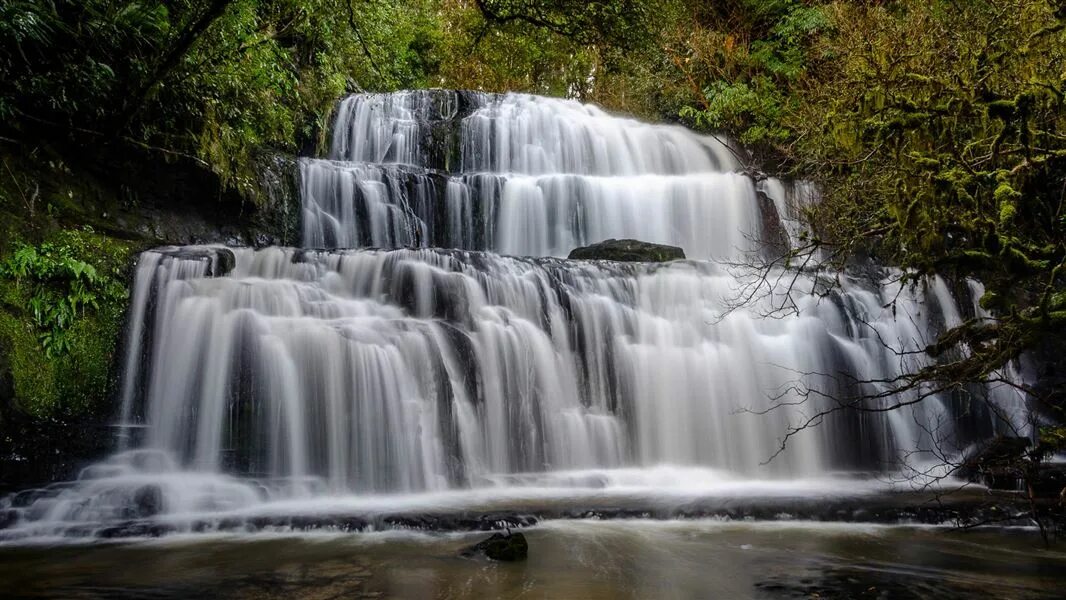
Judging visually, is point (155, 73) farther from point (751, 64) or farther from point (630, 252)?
point (751, 64)

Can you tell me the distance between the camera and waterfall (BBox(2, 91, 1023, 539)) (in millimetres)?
7648

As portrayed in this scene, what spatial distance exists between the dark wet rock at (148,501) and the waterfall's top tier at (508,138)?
31.8 feet

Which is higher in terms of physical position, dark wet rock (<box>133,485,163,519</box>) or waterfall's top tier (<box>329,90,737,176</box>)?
waterfall's top tier (<box>329,90,737,176</box>)

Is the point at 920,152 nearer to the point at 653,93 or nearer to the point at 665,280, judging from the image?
the point at 665,280

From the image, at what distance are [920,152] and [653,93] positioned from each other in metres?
15.3

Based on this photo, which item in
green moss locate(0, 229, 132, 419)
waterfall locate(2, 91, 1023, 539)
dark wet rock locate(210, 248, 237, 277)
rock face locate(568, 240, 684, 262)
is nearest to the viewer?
green moss locate(0, 229, 132, 419)

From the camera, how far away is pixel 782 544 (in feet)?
19.2

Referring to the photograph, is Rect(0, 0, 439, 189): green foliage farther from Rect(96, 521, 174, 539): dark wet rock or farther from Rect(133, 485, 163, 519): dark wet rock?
Rect(96, 521, 174, 539): dark wet rock

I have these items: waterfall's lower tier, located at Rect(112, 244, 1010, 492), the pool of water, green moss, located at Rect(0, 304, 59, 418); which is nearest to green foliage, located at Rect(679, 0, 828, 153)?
waterfall's lower tier, located at Rect(112, 244, 1010, 492)

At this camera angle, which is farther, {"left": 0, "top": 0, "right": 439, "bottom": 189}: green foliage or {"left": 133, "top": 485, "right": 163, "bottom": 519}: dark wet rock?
{"left": 0, "top": 0, "right": 439, "bottom": 189}: green foliage

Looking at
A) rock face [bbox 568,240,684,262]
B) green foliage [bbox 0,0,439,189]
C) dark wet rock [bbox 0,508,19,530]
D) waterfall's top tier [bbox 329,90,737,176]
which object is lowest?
dark wet rock [bbox 0,508,19,530]

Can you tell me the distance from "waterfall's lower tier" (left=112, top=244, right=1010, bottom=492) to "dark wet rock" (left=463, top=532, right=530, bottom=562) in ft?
8.62

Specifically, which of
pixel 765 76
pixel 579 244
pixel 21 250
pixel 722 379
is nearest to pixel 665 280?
pixel 722 379

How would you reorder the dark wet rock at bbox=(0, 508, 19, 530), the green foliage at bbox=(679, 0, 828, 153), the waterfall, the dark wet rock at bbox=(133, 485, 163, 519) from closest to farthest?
the dark wet rock at bbox=(0, 508, 19, 530)
the dark wet rock at bbox=(133, 485, 163, 519)
the waterfall
the green foliage at bbox=(679, 0, 828, 153)
